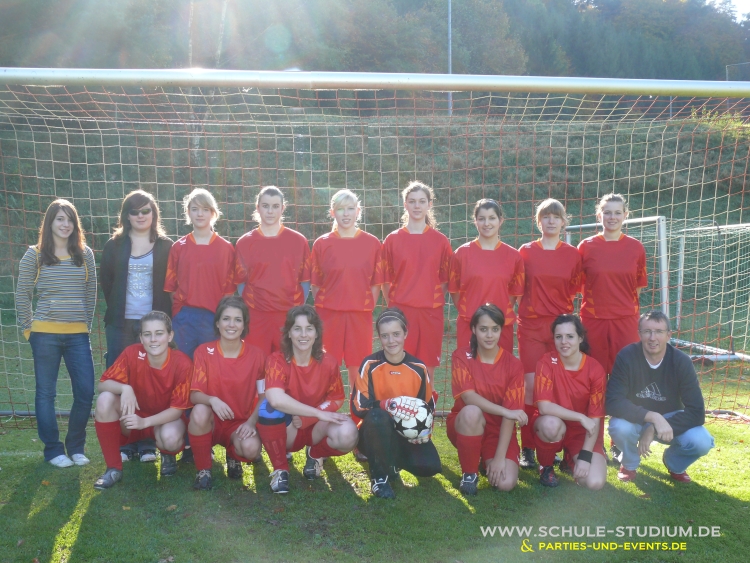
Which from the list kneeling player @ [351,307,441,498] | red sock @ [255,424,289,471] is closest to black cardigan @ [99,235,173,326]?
red sock @ [255,424,289,471]

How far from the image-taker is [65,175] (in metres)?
10.8

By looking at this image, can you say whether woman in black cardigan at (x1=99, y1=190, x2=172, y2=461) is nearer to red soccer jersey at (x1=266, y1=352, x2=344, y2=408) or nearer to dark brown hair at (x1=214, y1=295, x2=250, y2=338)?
dark brown hair at (x1=214, y1=295, x2=250, y2=338)

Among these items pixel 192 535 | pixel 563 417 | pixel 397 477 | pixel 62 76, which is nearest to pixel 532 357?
pixel 563 417

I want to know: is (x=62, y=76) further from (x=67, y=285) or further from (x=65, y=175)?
(x=65, y=175)

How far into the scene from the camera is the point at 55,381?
3395 mm

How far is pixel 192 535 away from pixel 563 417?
70.1 inches

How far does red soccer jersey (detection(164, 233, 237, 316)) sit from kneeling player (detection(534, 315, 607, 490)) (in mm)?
1797

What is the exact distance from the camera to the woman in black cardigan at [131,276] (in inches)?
134

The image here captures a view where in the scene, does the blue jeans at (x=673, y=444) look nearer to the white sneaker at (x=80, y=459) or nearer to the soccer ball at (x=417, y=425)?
the soccer ball at (x=417, y=425)

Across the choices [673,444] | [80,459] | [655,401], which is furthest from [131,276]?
[673,444]

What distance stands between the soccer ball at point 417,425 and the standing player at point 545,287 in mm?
839

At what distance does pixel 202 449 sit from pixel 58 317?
1.10 metres

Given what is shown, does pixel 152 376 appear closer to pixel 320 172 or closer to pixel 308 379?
pixel 308 379

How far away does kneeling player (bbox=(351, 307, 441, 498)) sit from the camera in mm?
2926
